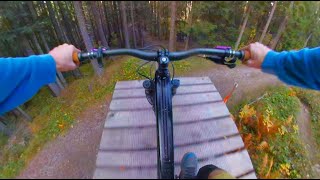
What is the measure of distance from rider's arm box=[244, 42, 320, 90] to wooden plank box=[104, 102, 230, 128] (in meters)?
0.84

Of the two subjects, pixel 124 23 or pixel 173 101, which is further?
pixel 124 23

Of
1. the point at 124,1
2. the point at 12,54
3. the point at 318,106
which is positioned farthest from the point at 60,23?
the point at 318,106

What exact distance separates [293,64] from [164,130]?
117 centimetres

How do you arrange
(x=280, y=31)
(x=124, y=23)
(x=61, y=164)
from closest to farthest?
1. (x=61, y=164)
2. (x=280, y=31)
3. (x=124, y=23)

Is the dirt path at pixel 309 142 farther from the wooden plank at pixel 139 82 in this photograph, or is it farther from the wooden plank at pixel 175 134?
the wooden plank at pixel 139 82

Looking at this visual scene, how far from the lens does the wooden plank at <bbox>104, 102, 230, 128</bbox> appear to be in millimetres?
2146

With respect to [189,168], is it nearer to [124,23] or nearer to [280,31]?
[124,23]

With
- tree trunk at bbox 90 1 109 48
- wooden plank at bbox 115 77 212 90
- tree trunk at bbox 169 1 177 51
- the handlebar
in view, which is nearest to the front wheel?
the handlebar

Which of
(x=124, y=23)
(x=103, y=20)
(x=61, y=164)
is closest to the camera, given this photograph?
(x=61, y=164)

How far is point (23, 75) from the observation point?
4.53ft

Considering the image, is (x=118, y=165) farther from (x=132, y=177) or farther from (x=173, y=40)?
(x=173, y=40)

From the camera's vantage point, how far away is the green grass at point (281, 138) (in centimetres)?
236

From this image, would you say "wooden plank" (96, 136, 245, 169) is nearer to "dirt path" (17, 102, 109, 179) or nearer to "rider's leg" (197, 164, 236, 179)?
"dirt path" (17, 102, 109, 179)

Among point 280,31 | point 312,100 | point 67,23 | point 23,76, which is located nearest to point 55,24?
point 67,23
